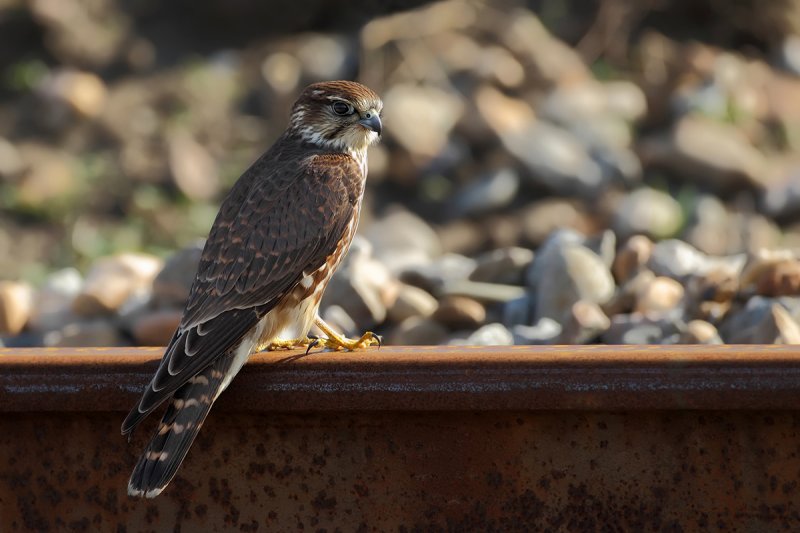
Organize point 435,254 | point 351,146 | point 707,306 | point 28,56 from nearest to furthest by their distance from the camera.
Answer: point 351,146 → point 707,306 → point 435,254 → point 28,56

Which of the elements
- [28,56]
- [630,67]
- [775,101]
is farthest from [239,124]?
[775,101]

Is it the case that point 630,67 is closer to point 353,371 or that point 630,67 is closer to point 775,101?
point 775,101

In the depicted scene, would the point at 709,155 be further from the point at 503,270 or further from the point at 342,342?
the point at 342,342

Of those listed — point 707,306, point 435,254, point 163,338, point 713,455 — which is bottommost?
point 435,254

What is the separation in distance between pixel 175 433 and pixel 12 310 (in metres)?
3.18

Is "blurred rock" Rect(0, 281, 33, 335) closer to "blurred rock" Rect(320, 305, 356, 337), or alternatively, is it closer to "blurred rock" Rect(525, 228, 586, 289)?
"blurred rock" Rect(320, 305, 356, 337)

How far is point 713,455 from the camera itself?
243cm

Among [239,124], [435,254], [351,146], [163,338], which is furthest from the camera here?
[239,124]

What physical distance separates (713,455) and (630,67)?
273 inches

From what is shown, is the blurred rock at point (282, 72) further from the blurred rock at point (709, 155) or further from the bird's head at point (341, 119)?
the bird's head at point (341, 119)

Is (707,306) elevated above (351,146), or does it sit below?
below

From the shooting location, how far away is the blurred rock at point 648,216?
23.0 ft

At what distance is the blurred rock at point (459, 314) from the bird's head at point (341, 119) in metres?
1.12

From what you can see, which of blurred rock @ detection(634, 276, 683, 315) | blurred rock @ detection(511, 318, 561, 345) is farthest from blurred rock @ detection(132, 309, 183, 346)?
blurred rock @ detection(634, 276, 683, 315)
